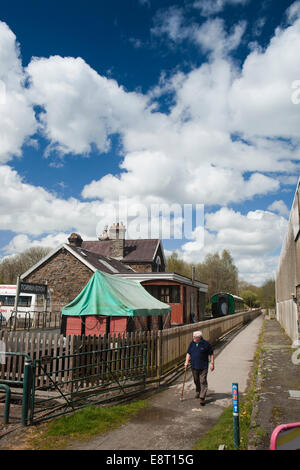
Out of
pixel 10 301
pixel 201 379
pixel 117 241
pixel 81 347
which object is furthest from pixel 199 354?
pixel 117 241

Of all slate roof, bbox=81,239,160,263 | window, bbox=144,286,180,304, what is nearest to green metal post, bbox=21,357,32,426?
window, bbox=144,286,180,304

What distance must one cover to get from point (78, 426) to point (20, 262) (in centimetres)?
6136

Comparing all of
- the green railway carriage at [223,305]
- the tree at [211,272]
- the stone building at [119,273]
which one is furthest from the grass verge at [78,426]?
the tree at [211,272]

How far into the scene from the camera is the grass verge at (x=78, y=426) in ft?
17.6

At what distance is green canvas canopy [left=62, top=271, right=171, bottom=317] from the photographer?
35.4ft

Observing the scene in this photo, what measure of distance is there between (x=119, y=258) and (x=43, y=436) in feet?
114

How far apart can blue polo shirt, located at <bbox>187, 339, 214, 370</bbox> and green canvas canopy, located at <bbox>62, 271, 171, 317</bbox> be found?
9.72 ft

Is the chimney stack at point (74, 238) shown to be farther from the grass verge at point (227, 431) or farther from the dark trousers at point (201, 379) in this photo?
the grass verge at point (227, 431)

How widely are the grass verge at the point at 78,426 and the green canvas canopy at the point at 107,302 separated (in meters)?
3.91

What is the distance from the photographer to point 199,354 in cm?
798

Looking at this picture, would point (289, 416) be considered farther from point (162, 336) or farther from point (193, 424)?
point (162, 336)

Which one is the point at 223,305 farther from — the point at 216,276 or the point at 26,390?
the point at 26,390
